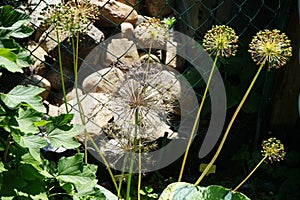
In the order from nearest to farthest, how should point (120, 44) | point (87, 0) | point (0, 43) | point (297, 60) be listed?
point (0, 43) → point (87, 0) → point (297, 60) → point (120, 44)

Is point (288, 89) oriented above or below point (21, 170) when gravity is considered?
above

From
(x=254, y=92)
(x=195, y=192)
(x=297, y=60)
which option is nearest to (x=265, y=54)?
(x=195, y=192)

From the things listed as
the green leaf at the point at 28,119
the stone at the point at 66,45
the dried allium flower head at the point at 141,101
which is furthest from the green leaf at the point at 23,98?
the stone at the point at 66,45

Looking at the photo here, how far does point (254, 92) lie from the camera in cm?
285

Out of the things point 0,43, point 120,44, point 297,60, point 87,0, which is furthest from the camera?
point 120,44

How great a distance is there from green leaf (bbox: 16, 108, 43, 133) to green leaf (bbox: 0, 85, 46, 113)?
3 centimetres

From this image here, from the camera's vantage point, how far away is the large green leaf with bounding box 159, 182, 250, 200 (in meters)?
2.04

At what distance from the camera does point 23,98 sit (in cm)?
185

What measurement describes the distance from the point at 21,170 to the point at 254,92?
136 centimetres

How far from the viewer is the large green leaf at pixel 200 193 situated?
2.04m

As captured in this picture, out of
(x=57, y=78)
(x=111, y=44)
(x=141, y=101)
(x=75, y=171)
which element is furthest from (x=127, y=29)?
(x=75, y=171)

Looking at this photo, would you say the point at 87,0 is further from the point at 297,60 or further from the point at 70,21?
the point at 297,60

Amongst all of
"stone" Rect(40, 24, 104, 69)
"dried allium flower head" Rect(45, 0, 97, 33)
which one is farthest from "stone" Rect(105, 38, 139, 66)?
"dried allium flower head" Rect(45, 0, 97, 33)

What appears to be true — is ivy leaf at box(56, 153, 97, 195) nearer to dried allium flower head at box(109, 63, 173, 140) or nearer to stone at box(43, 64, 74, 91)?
dried allium flower head at box(109, 63, 173, 140)
